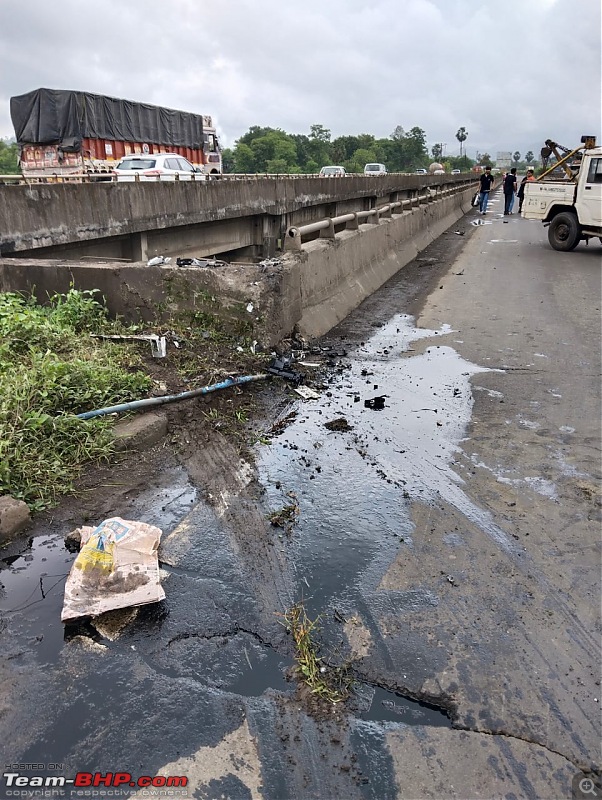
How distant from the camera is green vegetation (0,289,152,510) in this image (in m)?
4.19

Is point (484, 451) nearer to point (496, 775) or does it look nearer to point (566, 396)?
point (566, 396)

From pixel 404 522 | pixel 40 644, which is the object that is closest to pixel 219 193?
pixel 404 522

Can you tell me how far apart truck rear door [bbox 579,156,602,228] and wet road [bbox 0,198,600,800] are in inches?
492

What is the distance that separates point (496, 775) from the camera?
2.34 metres

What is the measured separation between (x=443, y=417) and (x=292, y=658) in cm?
349

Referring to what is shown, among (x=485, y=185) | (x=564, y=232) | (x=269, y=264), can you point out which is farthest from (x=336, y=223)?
(x=485, y=185)

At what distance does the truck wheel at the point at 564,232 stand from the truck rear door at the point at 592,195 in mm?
509

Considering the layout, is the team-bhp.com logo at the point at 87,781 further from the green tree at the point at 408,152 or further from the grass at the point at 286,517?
the green tree at the point at 408,152

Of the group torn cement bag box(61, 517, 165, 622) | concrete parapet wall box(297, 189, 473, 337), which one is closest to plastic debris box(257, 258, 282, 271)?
concrete parapet wall box(297, 189, 473, 337)

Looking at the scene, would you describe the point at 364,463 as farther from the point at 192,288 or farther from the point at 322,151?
the point at 322,151

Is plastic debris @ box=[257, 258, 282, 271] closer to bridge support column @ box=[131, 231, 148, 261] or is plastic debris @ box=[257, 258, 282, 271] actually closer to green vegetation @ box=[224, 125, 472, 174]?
bridge support column @ box=[131, 231, 148, 261]

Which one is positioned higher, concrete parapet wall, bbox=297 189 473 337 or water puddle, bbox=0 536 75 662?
concrete parapet wall, bbox=297 189 473 337

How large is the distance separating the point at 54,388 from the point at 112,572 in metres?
2.12

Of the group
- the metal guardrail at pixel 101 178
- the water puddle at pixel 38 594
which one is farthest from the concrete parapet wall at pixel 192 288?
the water puddle at pixel 38 594
